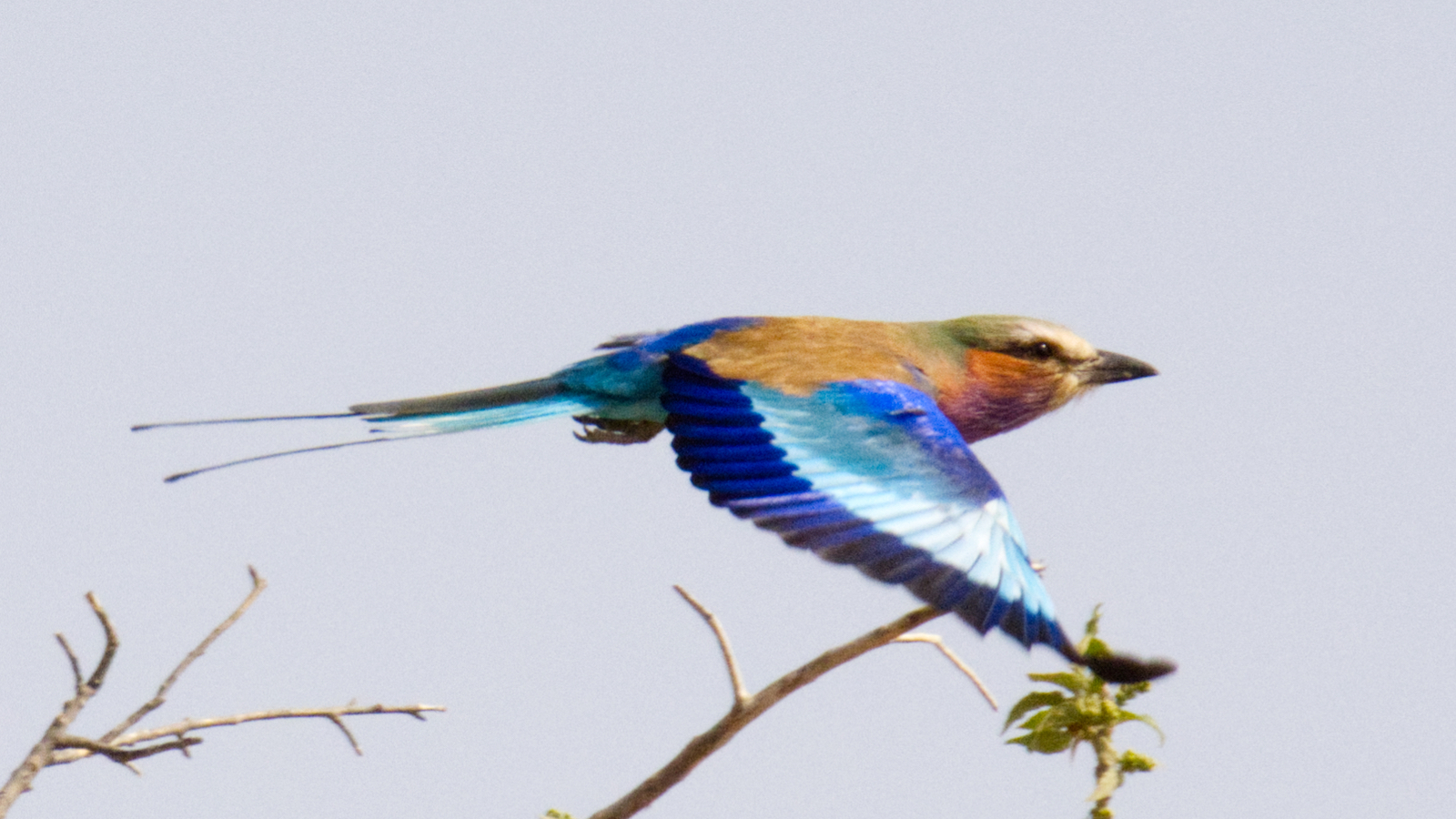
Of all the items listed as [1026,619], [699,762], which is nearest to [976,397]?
[1026,619]

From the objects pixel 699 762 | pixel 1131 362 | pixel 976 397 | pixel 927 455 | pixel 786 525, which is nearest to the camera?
pixel 699 762

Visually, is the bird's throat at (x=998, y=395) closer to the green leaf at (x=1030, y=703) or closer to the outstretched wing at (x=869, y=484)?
the outstretched wing at (x=869, y=484)

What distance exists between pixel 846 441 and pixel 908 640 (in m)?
0.71

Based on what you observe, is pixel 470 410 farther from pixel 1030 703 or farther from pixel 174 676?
pixel 1030 703

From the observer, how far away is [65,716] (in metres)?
2.57

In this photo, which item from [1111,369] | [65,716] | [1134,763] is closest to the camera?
[1134,763]

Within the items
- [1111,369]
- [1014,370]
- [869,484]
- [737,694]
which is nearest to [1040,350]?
[1014,370]

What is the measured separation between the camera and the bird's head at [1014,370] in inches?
167

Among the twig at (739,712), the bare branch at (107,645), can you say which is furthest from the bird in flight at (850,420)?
the bare branch at (107,645)

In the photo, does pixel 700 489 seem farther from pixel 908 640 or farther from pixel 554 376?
pixel 554 376

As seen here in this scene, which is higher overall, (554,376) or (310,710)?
(554,376)

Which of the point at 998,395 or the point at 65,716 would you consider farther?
the point at 998,395

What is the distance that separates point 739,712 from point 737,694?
3 centimetres

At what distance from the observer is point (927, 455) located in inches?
136
